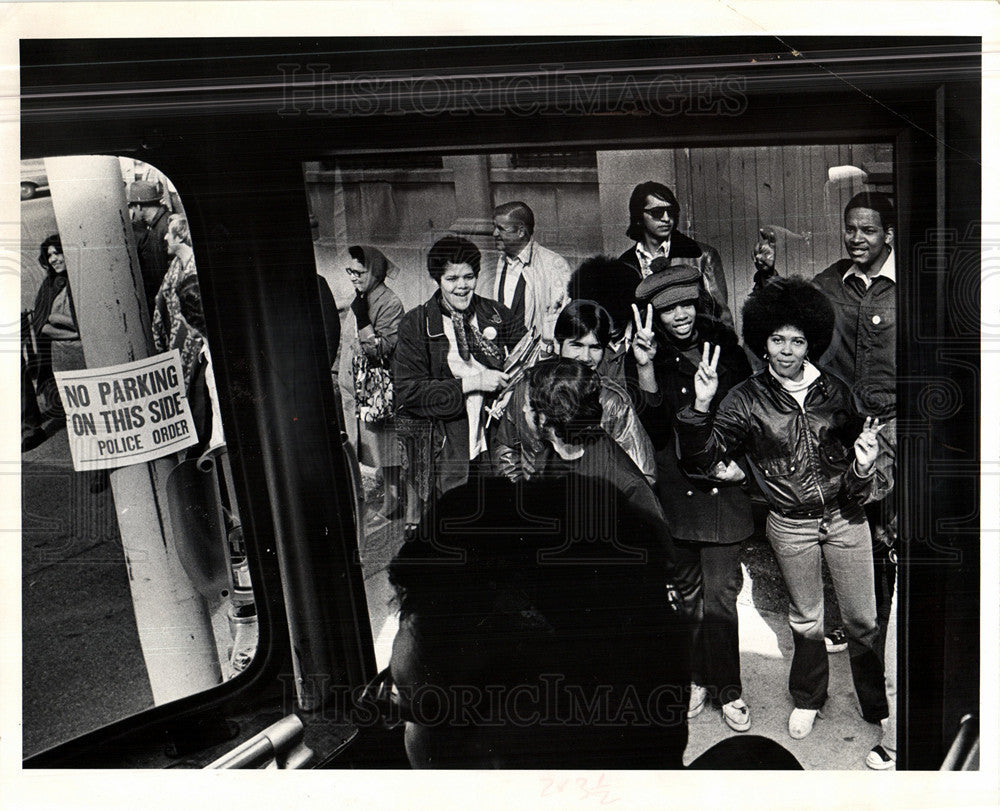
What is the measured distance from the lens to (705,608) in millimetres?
1694

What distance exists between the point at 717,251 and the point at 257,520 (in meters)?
1.14

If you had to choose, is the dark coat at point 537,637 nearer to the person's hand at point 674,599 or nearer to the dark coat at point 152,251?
the person's hand at point 674,599

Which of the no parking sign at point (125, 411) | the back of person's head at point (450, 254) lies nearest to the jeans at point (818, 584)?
the back of person's head at point (450, 254)

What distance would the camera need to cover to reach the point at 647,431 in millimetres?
1687

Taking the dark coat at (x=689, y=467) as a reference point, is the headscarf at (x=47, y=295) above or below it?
above

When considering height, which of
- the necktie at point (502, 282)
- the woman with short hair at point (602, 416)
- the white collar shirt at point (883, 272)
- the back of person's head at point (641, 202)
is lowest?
the woman with short hair at point (602, 416)

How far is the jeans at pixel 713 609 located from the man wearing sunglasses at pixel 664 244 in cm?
49

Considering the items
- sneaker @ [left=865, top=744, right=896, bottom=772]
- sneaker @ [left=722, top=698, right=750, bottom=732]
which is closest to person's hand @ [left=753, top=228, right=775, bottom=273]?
sneaker @ [left=722, top=698, right=750, bottom=732]

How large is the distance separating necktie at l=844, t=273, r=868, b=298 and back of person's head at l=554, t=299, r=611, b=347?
0.51m

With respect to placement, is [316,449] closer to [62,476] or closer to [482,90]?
[62,476]

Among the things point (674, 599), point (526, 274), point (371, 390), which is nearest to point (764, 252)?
point (526, 274)

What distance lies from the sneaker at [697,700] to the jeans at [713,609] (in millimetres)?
11

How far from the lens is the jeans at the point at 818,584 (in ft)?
5.55

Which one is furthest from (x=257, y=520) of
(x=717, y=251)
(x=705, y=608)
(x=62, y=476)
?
(x=717, y=251)
